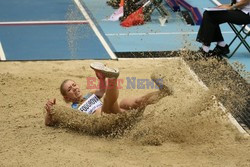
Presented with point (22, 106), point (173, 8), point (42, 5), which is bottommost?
point (42, 5)

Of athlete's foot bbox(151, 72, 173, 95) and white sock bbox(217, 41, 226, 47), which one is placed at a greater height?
athlete's foot bbox(151, 72, 173, 95)

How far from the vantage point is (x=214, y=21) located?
11391 mm

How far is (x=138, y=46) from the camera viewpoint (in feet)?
39.5

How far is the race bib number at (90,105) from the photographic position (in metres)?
7.75

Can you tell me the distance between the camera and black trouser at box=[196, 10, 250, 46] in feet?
36.8

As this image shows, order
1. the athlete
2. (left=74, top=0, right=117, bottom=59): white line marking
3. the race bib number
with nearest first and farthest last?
the athlete, the race bib number, (left=74, top=0, right=117, bottom=59): white line marking

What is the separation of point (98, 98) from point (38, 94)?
179 centimetres

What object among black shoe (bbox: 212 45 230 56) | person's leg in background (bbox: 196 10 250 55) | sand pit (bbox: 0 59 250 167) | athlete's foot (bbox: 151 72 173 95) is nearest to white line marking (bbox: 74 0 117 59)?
person's leg in background (bbox: 196 10 250 55)

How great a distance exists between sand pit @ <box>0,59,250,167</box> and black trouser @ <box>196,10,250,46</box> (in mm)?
2185

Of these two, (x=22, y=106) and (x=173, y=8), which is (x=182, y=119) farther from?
(x=173, y=8)

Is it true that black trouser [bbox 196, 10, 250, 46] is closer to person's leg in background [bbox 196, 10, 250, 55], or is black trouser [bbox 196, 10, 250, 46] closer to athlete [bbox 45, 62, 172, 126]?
person's leg in background [bbox 196, 10, 250, 55]

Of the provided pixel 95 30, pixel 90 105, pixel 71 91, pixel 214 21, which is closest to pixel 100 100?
pixel 90 105

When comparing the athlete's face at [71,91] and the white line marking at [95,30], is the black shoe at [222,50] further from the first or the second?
the athlete's face at [71,91]

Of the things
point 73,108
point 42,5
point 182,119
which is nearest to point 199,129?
point 182,119
